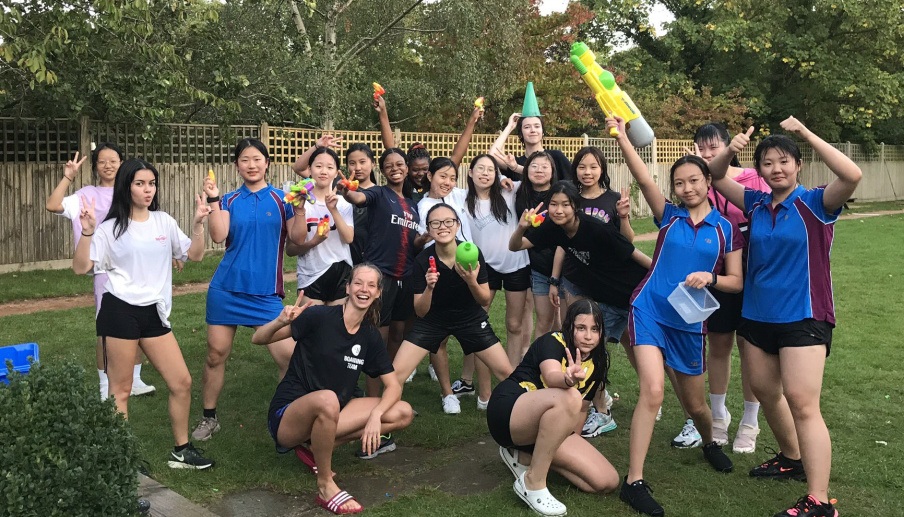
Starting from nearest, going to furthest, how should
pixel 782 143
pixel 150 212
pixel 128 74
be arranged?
pixel 782 143 < pixel 150 212 < pixel 128 74

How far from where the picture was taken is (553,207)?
5.42 metres

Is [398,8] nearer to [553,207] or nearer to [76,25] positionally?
[76,25]

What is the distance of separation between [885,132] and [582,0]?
14.9 meters

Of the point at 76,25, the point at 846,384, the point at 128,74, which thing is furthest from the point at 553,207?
the point at 128,74

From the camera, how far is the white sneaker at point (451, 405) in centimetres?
646

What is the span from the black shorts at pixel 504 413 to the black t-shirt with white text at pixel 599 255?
1.19 metres

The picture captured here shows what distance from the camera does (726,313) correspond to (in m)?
5.37

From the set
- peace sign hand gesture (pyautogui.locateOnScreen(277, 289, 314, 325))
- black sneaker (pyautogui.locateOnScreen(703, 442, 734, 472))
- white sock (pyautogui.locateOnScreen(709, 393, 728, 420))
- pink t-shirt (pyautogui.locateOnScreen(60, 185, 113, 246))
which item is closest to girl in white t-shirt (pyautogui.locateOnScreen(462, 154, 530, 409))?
white sock (pyautogui.locateOnScreen(709, 393, 728, 420))

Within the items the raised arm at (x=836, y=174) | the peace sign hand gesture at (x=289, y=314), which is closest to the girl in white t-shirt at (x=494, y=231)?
the peace sign hand gesture at (x=289, y=314)

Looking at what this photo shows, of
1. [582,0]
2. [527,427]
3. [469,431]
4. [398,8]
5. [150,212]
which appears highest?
[582,0]

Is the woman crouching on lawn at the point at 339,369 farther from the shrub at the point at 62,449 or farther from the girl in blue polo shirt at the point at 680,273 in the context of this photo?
the girl in blue polo shirt at the point at 680,273

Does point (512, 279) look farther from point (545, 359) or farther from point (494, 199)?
point (545, 359)

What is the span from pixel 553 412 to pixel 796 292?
58.3 inches

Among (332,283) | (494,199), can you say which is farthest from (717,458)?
(332,283)
